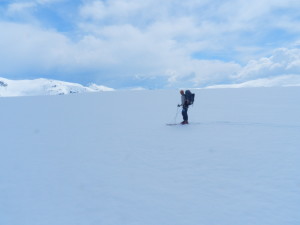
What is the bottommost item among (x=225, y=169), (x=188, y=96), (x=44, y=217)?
(x=44, y=217)

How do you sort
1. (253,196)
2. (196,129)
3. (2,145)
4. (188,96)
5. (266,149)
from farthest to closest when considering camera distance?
(188,96) → (196,129) → (2,145) → (266,149) → (253,196)

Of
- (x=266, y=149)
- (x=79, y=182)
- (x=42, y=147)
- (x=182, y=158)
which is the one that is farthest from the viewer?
(x=42, y=147)

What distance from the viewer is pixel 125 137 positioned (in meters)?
13.1

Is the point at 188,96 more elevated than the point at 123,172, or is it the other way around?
the point at 188,96

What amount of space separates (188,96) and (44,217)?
12198 millimetres

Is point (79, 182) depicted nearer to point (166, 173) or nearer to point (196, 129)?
point (166, 173)

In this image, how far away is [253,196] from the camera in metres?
6.11

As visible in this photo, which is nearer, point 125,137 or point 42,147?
point 42,147

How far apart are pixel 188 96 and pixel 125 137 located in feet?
17.7

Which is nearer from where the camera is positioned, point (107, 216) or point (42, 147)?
point (107, 216)

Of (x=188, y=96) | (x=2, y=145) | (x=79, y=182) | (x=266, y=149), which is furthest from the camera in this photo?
(x=188, y=96)

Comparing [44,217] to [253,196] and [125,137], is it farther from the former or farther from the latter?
[125,137]

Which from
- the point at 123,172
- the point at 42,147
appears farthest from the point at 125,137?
the point at 123,172

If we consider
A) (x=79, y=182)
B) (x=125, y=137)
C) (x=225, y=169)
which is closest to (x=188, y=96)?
(x=125, y=137)
